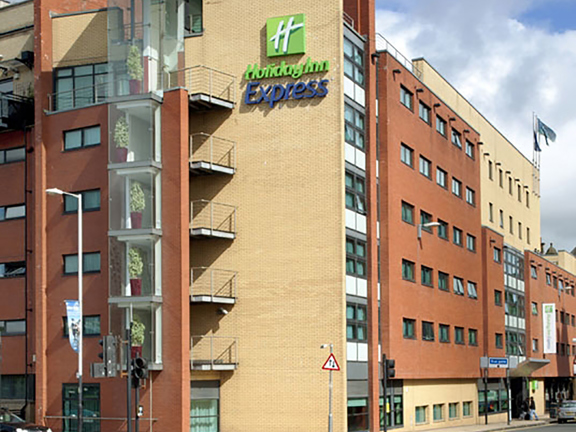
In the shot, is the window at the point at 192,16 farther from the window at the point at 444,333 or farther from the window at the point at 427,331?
the window at the point at 444,333

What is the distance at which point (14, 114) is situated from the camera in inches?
1686

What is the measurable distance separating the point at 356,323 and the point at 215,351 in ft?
18.9

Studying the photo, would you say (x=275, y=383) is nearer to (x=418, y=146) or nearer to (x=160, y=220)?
(x=160, y=220)

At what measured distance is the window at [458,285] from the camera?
175 ft

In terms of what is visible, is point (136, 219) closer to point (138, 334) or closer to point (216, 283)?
point (216, 283)

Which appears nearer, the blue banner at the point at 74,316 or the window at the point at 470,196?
the blue banner at the point at 74,316

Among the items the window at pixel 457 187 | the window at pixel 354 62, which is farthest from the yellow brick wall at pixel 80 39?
the window at pixel 457 187

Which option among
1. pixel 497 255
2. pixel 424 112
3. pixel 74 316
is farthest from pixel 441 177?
pixel 74 316

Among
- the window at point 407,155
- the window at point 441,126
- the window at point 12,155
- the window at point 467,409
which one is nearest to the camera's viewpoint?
the window at point 12,155

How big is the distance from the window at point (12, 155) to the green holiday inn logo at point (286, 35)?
1196 centimetres

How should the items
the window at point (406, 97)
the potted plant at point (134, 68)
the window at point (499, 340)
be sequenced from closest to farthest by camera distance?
1. the potted plant at point (134, 68)
2. the window at point (406, 97)
3. the window at point (499, 340)

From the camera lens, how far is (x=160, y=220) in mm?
37344

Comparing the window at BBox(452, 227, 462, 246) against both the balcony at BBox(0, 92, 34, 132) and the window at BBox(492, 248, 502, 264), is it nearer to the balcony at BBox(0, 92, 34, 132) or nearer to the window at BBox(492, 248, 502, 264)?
the window at BBox(492, 248, 502, 264)

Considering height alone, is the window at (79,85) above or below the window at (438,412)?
above
